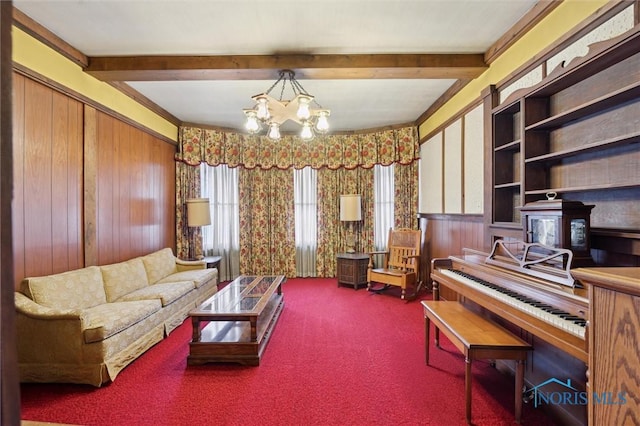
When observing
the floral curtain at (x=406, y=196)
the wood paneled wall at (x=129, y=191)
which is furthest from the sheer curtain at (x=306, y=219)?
the wood paneled wall at (x=129, y=191)

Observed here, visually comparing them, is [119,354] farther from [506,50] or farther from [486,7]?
[506,50]

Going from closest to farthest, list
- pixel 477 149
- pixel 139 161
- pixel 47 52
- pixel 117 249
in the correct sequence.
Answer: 1. pixel 47 52
2. pixel 477 149
3. pixel 117 249
4. pixel 139 161

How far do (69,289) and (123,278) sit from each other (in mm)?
607

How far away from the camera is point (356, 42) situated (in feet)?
8.36

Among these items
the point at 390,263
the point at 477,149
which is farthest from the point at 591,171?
the point at 390,263

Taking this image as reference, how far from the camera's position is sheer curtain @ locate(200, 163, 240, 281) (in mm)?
4988

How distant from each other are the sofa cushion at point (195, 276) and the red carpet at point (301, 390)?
86 centimetres

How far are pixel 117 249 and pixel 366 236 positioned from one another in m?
3.68

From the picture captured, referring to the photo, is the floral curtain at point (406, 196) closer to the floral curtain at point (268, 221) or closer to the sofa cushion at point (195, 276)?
the floral curtain at point (268, 221)

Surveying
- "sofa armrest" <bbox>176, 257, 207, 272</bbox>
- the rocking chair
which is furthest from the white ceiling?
"sofa armrest" <bbox>176, 257, 207, 272</bbox>

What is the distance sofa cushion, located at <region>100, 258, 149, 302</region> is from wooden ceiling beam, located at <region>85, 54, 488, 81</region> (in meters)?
2.00

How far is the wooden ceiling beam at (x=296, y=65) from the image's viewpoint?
2715mm

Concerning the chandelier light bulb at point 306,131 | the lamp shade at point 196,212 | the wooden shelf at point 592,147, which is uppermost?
the chandelier light bulb at point 306,131

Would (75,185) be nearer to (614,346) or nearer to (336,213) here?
(336,213)
